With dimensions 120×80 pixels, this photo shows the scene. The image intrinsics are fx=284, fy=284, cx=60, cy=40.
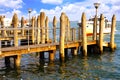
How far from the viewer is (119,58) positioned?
106 ft

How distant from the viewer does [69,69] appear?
25.2m

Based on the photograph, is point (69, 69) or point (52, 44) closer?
point (69, 69)

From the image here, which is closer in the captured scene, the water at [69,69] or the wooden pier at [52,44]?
the water at [69,69]

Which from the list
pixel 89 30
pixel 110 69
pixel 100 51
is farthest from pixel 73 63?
pixel 89 30

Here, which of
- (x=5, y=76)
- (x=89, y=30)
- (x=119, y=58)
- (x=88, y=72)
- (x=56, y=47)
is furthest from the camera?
(x=89, y=30)

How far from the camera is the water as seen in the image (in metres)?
22.4

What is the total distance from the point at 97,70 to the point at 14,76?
289 inches

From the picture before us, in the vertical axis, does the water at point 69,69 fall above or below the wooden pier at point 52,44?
below

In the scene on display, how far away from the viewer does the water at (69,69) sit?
73.6ft

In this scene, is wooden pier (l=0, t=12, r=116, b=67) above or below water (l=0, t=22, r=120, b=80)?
above

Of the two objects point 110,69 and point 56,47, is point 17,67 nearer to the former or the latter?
point 56,47

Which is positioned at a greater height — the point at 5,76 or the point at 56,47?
the point at 56,47

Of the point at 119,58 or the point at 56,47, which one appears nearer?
the point at 56,47

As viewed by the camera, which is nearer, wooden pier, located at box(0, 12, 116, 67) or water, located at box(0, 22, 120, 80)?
water, located at box(0, 22, 120, 80)
